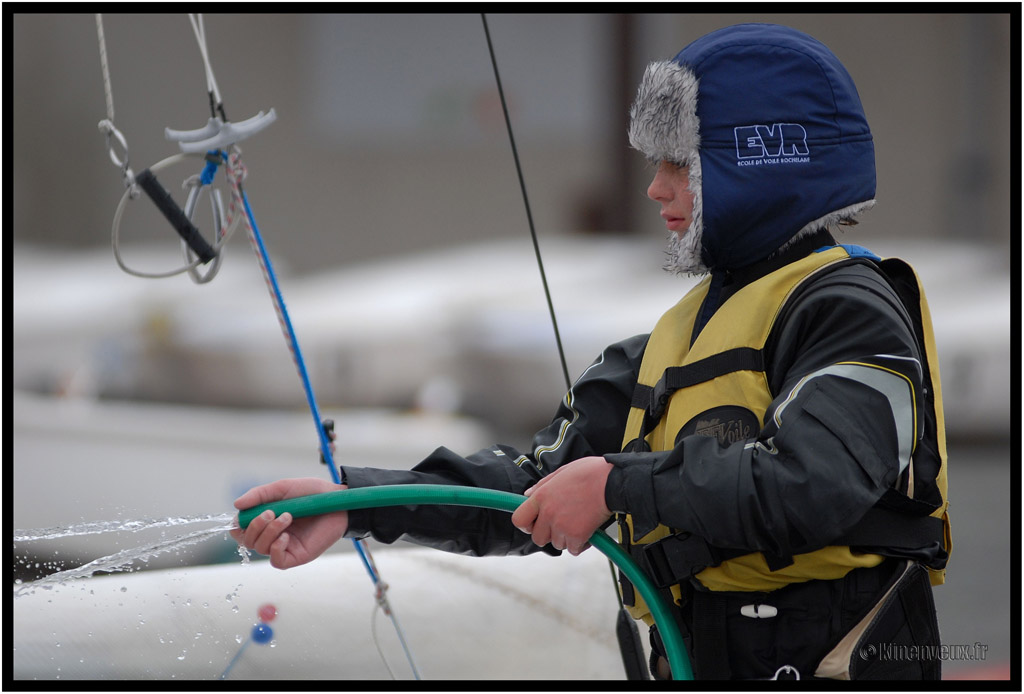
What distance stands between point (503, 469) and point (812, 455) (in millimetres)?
436

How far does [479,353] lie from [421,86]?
3.55 metres

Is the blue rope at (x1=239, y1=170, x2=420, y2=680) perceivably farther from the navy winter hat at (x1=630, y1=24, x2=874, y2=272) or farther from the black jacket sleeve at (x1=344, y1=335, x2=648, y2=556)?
the navy winter hat at (x1=630, y1=24, x2=874, y2=272)

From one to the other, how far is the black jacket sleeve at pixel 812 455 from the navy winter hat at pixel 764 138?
0.12m

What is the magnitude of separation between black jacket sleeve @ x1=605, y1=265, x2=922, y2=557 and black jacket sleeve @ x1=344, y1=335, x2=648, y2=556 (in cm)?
27

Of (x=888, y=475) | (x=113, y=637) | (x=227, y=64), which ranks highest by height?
(x=227, y=64)

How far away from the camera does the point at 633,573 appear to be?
3.86ft

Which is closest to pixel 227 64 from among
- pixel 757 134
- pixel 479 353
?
pixel 479 353

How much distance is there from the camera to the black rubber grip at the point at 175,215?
1461mm

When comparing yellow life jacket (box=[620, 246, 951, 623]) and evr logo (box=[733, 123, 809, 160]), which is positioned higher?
evr logo (box=[733, 123, 809, 160])

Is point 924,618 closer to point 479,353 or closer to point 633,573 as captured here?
point 633,573

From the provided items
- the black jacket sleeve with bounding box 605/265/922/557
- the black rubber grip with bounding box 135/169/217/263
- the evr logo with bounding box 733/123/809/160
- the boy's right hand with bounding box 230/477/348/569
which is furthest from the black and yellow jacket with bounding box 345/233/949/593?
the black rubber grip with bounding box 135/169/217/263

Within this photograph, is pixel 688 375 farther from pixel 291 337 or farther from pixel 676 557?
pixel 291 337

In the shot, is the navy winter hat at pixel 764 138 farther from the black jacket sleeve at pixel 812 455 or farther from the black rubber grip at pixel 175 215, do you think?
the black rubber grip at pixel 175 215

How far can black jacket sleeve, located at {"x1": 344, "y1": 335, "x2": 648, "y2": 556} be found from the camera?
131 centimetres
